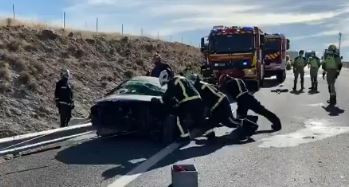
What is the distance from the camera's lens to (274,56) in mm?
33438

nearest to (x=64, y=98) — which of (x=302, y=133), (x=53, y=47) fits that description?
(x=302, y=133)

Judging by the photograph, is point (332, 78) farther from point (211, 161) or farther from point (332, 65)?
point (211, 161)

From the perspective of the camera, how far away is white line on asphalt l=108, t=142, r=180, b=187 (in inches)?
290

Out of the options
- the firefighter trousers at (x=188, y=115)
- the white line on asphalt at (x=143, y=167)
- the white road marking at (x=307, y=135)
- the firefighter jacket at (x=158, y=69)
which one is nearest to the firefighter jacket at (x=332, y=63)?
the white road marking at (x=307, y=135)

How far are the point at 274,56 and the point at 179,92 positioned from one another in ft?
76.2

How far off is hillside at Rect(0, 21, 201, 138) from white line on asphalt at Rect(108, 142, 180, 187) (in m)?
9.14

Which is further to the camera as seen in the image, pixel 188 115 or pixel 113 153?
pixel 188 115

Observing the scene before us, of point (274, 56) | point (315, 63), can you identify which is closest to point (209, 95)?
point (315, 63)

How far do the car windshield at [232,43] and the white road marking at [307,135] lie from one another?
10.9 metres

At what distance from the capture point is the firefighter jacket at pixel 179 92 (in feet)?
35.6

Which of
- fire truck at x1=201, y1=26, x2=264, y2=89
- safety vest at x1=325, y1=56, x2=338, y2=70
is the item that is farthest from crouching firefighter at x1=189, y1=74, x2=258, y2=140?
→ fire truck at x1=201, y1=26, x2=264, y2=89

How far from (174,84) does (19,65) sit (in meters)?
15.0

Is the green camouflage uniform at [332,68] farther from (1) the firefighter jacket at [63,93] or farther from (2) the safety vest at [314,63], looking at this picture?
(1) the firefighter jacket at [63,93]

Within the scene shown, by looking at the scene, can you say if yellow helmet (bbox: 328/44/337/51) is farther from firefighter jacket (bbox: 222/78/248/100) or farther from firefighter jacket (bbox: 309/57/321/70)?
firefighter jacket (bbox: 222/78/248/100)
